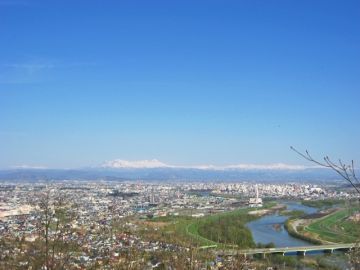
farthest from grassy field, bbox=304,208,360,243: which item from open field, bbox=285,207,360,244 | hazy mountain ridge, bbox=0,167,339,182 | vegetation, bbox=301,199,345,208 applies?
hazy mountain ridge, bbox=0,167,339,182

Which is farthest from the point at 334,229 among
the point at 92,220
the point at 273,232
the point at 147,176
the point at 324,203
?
the point at 147,176

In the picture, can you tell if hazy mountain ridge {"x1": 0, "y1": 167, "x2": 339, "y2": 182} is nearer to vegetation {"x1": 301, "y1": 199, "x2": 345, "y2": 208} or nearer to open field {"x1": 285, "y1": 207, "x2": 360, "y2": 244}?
vegetation {"x1": 301, "y1": 199, "x2": 345, "y2": 208}

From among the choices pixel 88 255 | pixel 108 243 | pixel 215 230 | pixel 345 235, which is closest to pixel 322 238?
pixel 345 235

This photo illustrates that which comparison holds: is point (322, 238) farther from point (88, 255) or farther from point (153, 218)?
point (88, 255)

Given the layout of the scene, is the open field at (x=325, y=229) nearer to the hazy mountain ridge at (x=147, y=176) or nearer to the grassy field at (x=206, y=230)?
the grassy field at (x=206, y=230)

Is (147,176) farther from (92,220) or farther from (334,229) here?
(92,220)

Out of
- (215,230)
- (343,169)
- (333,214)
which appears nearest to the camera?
(343,169)
